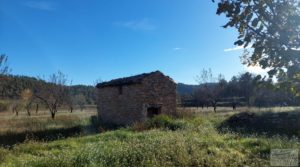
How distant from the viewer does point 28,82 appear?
9269cm

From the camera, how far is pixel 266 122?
2261 centimetres

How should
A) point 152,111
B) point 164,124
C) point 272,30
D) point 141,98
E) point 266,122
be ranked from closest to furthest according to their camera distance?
Answer: 1. point 272,30
2. point 164,124
3. point 266,122
4. point 141,98
5. point 152,111

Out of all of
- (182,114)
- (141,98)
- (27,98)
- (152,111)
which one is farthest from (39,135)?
(27,98)

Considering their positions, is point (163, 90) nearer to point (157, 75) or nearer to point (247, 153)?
point (157, 75)

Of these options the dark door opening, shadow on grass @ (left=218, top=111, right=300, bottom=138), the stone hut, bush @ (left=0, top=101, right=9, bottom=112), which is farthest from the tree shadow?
bush @ (left=0, top=101, right=9, bottom=112)

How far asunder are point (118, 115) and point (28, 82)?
2868 inches

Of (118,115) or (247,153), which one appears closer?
(247,153)

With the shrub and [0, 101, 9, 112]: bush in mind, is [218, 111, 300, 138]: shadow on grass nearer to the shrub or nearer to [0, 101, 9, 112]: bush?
the shrub

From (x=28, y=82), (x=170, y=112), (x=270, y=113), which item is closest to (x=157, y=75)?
(x=170, y=112)

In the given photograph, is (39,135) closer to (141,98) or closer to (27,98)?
(141,98)

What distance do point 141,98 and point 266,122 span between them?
9245 millimetres

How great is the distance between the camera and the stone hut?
2508 cm

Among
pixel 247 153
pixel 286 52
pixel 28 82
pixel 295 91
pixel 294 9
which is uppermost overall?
pixel 28 82

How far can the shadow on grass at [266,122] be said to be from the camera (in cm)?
2080
